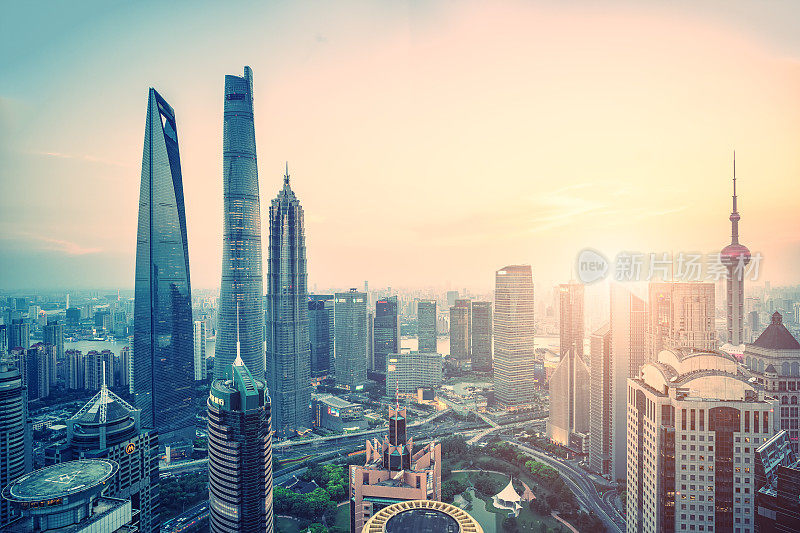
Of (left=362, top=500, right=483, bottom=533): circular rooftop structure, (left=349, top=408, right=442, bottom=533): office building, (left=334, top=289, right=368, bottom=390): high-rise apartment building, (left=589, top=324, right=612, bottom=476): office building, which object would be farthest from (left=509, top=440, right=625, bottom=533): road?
(left=334, top=289, right=368, bottom=390): high-rise apartment building

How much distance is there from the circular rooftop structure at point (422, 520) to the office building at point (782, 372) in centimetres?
528

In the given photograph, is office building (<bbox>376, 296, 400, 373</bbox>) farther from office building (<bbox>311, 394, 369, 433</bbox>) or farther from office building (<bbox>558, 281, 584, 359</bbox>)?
office building (<bbox>558, 281, 584, 359</bbox>)

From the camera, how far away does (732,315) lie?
8758mm

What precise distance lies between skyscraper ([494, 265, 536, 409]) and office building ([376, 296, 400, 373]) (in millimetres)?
5411

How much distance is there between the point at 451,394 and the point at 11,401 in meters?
12.3

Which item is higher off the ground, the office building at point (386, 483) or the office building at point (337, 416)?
the office building at point (386, 483)

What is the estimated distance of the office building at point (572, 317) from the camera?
11.6 metres

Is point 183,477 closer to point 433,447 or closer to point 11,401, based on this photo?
point 11,401

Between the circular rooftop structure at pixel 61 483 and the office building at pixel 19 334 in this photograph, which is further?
the office building at pixel 19 334

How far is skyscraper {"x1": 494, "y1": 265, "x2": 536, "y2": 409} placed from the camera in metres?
13.9

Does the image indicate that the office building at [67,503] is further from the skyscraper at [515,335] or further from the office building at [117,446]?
the skyscraper at [515,335]

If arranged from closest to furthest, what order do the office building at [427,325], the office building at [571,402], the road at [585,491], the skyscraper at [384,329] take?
the road at [585,491] < the office building at [571,402] < the skyscraper at [384,329] < the office building at [427,325]

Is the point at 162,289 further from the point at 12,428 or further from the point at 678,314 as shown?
the point at 678,314

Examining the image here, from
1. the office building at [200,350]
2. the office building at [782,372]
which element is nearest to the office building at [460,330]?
the office building at [200,350]
